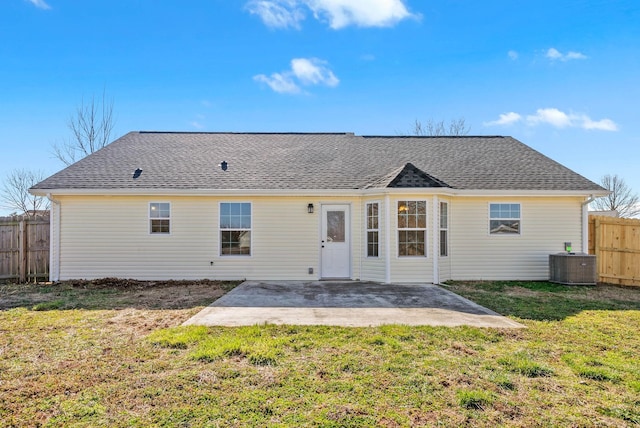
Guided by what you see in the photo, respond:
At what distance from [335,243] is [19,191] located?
2729cm

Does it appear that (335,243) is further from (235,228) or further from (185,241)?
(185,241)

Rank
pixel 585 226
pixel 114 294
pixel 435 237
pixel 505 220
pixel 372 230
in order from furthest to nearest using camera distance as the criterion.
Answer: pixel 505 220 < pixel 585 226 < pixel 372 230 < pixel 435 237 < pixel 114 294

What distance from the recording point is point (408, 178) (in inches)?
370

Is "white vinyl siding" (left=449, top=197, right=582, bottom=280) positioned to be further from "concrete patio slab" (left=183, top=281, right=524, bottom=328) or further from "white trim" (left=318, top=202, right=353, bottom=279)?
"white trim" (left=318, top=202, right=353, bottom=279)

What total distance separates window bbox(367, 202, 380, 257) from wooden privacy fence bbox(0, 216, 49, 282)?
31.5 ft

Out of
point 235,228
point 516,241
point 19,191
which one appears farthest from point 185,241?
point 19,191

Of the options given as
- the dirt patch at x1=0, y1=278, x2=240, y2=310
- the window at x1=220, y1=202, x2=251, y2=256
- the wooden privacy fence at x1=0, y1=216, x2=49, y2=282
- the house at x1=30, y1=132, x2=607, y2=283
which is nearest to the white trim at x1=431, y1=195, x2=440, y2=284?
the house at x1=30, y1=132, x2=607, y2=283

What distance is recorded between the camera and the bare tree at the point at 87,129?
20.7 metres

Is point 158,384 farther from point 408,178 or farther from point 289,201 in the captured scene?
point 408,178

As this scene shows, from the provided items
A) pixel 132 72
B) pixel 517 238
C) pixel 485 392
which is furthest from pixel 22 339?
pixel 132 72

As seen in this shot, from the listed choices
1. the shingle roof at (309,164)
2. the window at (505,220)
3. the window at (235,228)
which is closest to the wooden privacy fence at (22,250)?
the shingle roof at (309,164)

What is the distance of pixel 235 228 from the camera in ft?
32.8

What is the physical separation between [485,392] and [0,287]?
11.6 metres

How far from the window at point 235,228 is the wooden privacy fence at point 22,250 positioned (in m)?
5.31
